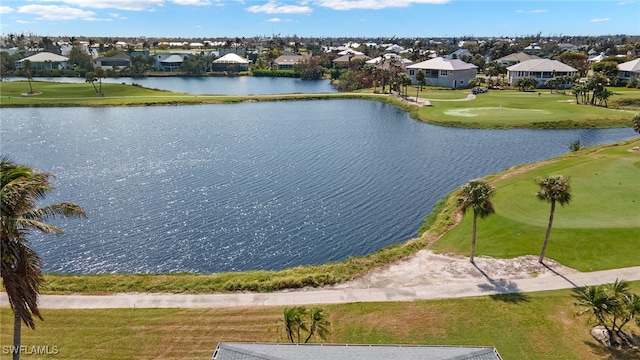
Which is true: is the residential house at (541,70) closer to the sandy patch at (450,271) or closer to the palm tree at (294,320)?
the sandy patch at (450,271)

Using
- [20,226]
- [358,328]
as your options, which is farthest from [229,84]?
[20,226]

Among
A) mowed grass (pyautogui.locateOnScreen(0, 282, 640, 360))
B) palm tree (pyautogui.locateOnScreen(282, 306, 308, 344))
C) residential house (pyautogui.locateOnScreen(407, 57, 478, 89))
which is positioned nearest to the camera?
palm tree (pyautogui.locateOnScreen(282, 306, 308, 344))

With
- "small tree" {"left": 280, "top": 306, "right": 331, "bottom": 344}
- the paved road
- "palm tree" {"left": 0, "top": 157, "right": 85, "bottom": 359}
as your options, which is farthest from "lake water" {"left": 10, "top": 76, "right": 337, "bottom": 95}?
"palm tree" {"left": 0, "top": 157, "right": 85, "bottom": 359}

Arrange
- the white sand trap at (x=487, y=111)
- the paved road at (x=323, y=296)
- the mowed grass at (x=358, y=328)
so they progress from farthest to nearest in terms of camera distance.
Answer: the white sand trap at (x=487, y=111) → the paved road at (x=323, y=296) → the mowed grass at (x=358, y=328)

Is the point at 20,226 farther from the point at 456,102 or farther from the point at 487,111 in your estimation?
the point at 456,102

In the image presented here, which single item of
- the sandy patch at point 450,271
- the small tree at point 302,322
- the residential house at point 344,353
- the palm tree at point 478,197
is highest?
the palm tree at point 478,197

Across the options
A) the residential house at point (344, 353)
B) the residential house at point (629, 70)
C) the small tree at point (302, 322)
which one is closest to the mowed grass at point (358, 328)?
the small tree at point (302, 322)

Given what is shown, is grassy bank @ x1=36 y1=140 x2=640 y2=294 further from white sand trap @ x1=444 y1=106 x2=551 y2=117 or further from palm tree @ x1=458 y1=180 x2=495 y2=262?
white sand trap @ x1=444 y1=106 x2=551 y2=117
